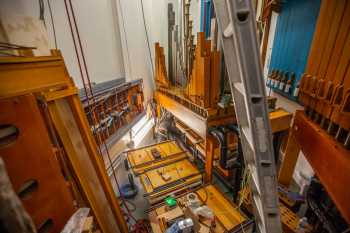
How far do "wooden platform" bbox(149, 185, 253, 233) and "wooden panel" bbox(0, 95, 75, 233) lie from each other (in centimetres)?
87

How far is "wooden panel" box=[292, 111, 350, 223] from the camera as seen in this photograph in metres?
0.67

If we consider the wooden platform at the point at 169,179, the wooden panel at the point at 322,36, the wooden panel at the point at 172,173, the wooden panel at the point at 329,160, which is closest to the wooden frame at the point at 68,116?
the wooden platform at the point at 169,179

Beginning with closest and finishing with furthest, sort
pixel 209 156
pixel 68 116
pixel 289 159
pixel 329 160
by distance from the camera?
pixel 329 160 → pixel 68 116 → pixel 289 159 → pixel 209 156

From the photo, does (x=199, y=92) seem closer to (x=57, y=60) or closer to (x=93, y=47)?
(x=57, y=60)

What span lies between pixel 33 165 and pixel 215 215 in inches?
56.3

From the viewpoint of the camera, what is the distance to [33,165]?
0.59m

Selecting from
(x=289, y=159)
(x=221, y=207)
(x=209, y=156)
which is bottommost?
(x=221, y=207)

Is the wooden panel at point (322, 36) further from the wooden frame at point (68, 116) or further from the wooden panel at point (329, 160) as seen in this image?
the wooden frame at point (68, 116)

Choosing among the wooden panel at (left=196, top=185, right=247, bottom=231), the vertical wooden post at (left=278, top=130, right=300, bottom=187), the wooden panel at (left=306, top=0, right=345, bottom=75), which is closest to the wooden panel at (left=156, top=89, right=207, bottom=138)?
Answer: the wooden panel at (left=196, top=185, right=247, bottom=231)

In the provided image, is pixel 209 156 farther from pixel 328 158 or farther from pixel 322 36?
pixel 322 36

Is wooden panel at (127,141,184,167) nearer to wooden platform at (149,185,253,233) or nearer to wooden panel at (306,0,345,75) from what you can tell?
wooden platform at (149,185,253,233)

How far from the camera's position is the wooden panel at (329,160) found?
26.5 inches

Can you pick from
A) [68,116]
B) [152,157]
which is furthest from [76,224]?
[152,157]

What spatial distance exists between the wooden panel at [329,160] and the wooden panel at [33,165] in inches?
49.7
